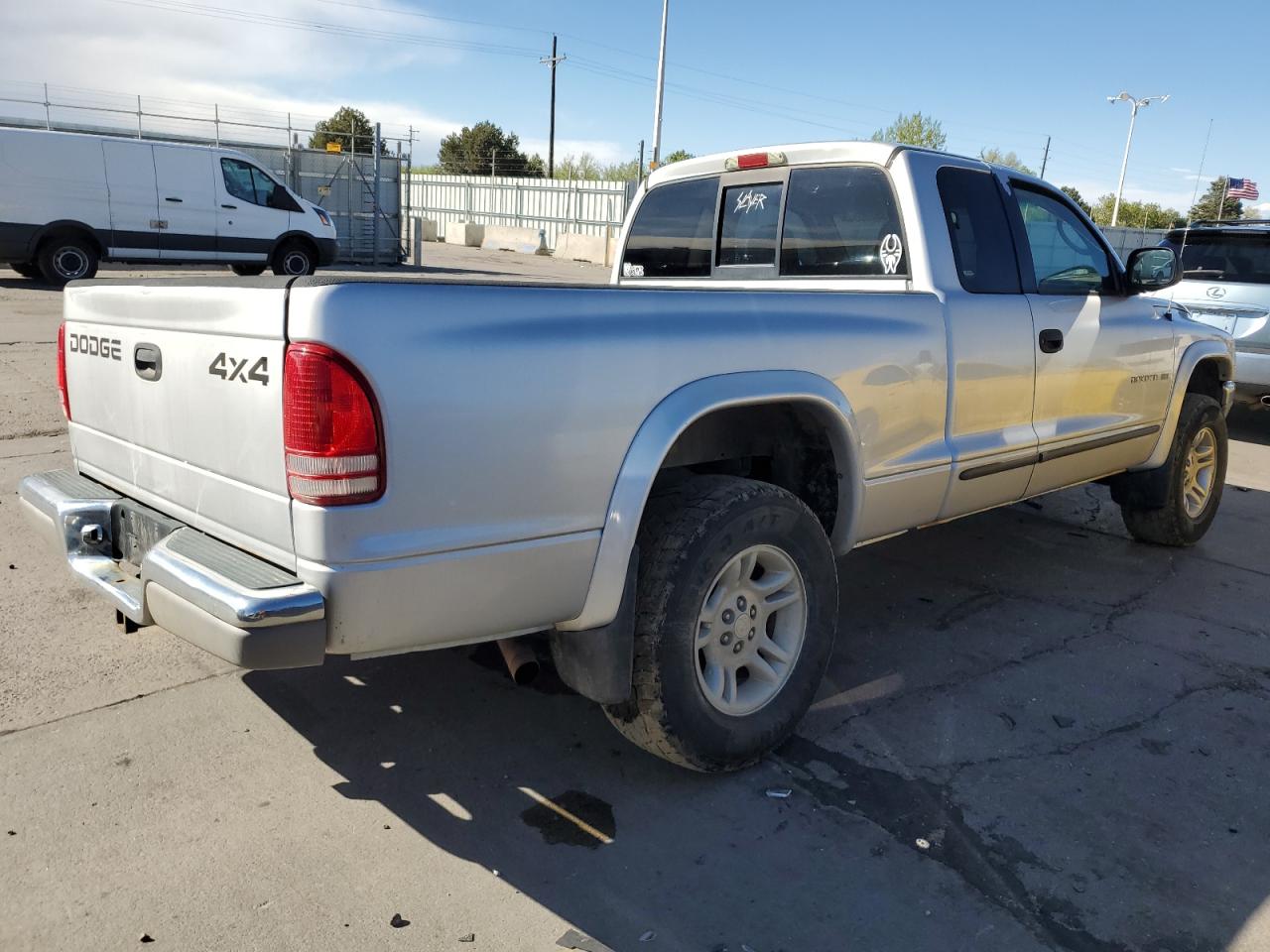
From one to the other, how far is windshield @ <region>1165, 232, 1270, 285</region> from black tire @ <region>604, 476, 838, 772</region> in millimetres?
7258

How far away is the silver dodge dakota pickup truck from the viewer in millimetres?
2285

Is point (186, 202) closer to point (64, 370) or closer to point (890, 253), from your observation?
point (64, 370)

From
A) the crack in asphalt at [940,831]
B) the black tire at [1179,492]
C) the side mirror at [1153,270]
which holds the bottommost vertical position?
the crack in asphalt at [940,831]

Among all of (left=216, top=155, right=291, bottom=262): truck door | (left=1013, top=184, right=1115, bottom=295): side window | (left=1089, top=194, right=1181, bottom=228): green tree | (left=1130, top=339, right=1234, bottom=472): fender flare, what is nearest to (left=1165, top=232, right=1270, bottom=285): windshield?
(left=1130, top=339, right=1234, bottom=472): fender flare

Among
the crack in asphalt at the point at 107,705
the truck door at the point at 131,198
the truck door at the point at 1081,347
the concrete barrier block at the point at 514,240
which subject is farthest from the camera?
the concrete barrier block at the point at 514,240

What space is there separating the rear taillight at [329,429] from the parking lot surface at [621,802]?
1.06 metres

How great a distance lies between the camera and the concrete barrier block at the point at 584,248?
101 feet

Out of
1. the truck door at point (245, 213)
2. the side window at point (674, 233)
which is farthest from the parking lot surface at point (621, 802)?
the truck door at point (245, 213)

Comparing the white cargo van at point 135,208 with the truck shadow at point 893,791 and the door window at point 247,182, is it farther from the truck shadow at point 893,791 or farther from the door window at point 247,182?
the truck shadow at point 893,791

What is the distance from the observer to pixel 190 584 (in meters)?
2.39

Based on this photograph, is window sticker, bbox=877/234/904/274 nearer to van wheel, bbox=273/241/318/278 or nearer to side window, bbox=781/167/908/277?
side window, bbox=781/167/908/277

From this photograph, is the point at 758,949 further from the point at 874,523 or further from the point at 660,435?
the point at 874,523

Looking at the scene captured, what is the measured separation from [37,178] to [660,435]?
15076 millimetres

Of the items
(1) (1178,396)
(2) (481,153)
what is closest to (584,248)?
(1) (1178,396)
